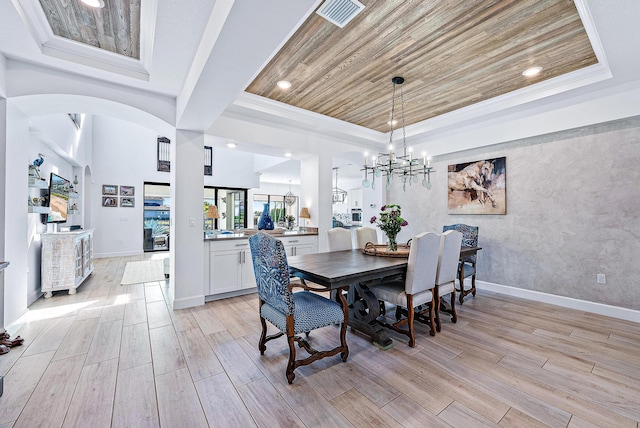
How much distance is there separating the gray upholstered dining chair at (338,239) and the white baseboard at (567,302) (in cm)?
238

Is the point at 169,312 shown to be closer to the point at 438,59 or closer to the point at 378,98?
the point at 378,98

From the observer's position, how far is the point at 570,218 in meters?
3.45

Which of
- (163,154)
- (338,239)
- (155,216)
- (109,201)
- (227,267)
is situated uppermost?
(163,154)

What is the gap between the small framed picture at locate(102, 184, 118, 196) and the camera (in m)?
7.13

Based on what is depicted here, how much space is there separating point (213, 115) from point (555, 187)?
434 cm

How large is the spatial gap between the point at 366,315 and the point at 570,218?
297 cm

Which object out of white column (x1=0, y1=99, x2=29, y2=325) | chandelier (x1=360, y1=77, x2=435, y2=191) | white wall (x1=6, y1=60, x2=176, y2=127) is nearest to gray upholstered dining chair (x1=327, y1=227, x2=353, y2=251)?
chandelier (x1=360, y1=77, x2=435, y2=191)

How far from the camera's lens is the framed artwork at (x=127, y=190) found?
7352 millimetres

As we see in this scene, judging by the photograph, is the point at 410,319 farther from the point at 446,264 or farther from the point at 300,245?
the point at 300,245

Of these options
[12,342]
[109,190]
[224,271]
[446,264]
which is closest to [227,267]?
[224,271]

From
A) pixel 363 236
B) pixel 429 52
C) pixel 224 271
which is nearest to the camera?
pixel 429 52

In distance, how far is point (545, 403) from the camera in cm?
173

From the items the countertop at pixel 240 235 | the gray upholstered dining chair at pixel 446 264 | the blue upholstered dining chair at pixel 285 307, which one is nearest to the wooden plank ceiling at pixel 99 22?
the blue upholstered dining chair at pixel 285 307

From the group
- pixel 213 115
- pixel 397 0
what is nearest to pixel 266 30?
pixel 397 0
